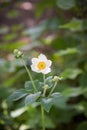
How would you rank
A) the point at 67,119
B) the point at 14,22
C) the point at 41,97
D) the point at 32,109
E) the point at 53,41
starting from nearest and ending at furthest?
the point at 41,97 < the point at 32,109 < the point at 67,119 < the point at 53,41 < the point at 14,22

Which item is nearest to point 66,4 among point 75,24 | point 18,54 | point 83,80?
point 75,24

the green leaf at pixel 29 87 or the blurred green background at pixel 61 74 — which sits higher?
the blurred green background at pixel 61 74

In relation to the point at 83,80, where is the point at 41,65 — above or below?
below

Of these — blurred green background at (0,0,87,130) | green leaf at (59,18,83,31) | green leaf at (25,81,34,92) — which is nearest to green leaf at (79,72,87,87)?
blurred green background at (0,0,87,130)

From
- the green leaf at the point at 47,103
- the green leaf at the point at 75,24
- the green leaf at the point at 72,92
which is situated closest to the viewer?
the green leaf at the point at 47,103

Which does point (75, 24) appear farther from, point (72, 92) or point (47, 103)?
point (47, 103)

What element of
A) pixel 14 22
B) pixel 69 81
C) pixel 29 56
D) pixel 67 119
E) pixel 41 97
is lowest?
pixel 41 97

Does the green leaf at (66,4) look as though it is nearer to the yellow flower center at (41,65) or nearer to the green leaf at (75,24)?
the green leaf at (75,24)

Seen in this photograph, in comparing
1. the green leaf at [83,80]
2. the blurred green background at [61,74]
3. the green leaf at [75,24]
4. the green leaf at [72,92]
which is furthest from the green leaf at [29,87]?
the green leaf at [75,24]

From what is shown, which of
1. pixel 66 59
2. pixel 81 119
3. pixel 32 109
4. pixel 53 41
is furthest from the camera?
pixel 53 41

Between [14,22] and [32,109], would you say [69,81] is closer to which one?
[32,109]

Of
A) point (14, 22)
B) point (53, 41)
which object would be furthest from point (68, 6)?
point (14, 22)
